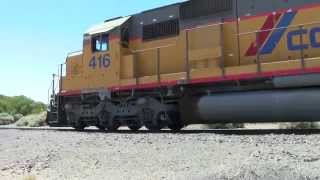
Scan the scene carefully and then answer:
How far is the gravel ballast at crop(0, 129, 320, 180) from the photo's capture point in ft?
22.0

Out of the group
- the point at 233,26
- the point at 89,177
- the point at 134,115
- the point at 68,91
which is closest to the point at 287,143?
the point at 89,177

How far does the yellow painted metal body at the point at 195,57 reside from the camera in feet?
41.8

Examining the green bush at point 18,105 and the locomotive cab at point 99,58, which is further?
the green bush at point 18,105

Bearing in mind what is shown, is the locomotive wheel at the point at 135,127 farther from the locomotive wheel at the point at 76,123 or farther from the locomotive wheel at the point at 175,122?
the locomotive wheel at the point at 76,123

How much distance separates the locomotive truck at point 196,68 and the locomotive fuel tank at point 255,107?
3 cm

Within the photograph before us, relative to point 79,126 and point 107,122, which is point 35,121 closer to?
point 79,126

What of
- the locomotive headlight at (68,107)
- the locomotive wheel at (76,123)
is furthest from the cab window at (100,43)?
the locomotive wheel at (76,123)

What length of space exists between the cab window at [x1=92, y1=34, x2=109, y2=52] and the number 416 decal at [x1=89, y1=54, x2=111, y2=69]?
27 cm

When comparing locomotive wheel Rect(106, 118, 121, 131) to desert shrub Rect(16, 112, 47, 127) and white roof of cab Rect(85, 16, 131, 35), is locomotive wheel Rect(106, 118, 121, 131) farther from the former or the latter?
desert shrub Rect(16, 112, 47, 127)

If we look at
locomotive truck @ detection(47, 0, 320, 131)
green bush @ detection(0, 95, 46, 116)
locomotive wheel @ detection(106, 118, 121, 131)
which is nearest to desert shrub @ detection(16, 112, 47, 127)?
locomotive truck @ detection(47, 0, 320, 131)

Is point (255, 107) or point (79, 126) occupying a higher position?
point (255, 107)

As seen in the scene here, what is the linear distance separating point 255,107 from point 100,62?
637 centimetres

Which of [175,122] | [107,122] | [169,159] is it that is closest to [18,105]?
[107,122]

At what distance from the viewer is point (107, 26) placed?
17.2 meters
